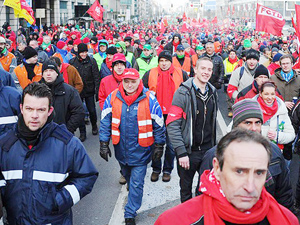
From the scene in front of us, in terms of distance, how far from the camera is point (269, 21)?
46.9 feet

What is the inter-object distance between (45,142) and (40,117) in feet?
0.65

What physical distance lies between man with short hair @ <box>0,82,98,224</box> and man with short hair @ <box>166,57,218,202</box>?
1524 mm

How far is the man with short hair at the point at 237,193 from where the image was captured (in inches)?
78.6

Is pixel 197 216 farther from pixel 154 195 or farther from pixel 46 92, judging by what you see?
pixel 154 195

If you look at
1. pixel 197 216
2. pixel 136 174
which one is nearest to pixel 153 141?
pixel 136 174

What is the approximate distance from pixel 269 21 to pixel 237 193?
1324cm

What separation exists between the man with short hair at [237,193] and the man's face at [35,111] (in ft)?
4.88

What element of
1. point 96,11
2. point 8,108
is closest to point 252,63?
point 8,108

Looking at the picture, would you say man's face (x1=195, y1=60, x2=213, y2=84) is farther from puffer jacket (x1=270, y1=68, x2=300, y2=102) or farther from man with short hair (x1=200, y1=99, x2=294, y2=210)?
puffer jacket (x1=270, y1=68, x2=300, y2=102)

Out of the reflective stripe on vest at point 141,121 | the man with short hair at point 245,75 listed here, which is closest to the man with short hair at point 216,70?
the man with short hair at point 245,75

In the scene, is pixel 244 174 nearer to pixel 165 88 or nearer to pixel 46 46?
pixel 165 88

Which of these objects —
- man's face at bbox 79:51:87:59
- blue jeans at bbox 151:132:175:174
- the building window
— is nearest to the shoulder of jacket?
blue jeans at bbox 151:132:175:174

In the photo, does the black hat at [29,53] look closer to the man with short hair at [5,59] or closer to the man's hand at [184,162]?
the man with short hair at [5,59]

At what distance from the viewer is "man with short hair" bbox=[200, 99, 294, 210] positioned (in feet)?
10.4
